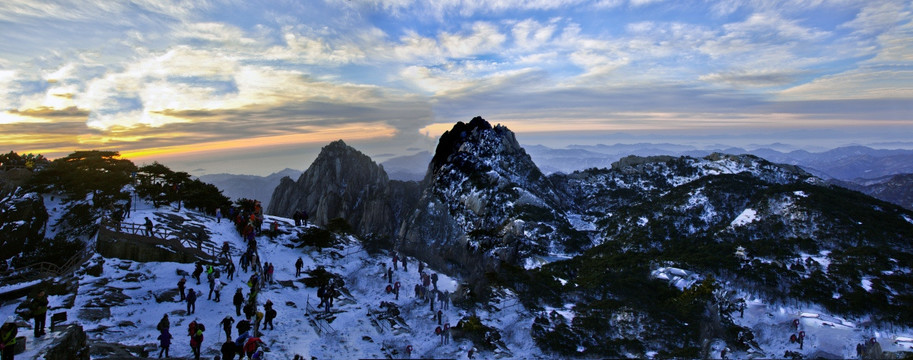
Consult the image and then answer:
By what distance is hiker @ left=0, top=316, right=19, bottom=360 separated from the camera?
1524cm

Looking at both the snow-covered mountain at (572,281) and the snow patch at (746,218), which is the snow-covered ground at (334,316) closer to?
the snow-covered mountain at (572,281)

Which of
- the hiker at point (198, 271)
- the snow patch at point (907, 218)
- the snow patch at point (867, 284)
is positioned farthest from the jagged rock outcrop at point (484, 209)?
the snow patch at point (907, 218)

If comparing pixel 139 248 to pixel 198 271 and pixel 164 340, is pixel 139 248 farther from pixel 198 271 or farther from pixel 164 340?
pixel 164 340

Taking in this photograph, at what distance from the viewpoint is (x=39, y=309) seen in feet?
61.3

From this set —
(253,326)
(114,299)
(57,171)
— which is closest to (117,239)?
(114,299)

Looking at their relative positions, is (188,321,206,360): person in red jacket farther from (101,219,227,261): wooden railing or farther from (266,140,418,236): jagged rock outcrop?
(266,140,418,236): jagged rock outcrop

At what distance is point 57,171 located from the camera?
55.5 metres

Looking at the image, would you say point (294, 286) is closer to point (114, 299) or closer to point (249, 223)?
point (249, 223)

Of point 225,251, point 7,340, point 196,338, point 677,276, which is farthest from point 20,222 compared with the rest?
point 677,276

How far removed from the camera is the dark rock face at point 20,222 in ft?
135

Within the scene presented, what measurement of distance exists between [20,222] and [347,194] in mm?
103743

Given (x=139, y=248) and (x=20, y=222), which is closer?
(x=139, y=248)

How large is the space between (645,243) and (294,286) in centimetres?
5971

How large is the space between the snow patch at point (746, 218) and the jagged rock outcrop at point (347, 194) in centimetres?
9245
